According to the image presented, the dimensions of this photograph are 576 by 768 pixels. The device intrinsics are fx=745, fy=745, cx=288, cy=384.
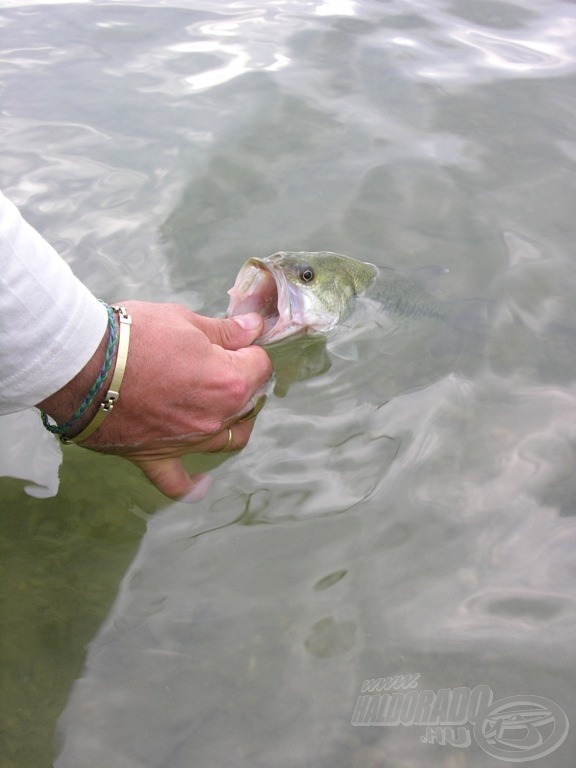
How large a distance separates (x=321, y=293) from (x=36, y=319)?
1954 millimetres

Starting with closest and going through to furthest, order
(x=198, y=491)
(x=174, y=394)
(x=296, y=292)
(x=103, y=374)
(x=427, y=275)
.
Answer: (x=103, y=374) < (x=174, y=394) < (x=198, y=491) < (x=296, y=292) < (x=427, y=275)

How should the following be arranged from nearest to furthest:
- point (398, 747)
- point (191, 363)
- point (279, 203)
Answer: point (398, 747) → point (191, 363) → point (279, 203)

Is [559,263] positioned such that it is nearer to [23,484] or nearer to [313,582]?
[313,582]

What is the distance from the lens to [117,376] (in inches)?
99.3

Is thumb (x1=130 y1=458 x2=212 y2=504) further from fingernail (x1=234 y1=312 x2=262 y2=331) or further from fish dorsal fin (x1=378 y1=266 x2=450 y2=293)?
fish dorsal fin (x1=378 y1=266 x2=450 y2=293)

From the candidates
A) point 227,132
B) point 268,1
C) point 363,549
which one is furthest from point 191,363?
point 268,1

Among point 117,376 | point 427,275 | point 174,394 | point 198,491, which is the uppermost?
point 117,376

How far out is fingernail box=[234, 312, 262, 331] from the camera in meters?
3.31

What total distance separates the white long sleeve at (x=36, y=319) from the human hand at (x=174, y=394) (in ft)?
0.71

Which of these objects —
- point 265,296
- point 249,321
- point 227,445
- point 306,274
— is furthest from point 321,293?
point 227,445

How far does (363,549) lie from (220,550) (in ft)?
1.81

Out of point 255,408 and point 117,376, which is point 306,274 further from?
point 117,376

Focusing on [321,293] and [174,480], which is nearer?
[174,480]

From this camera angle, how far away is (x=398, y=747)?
2201mm
